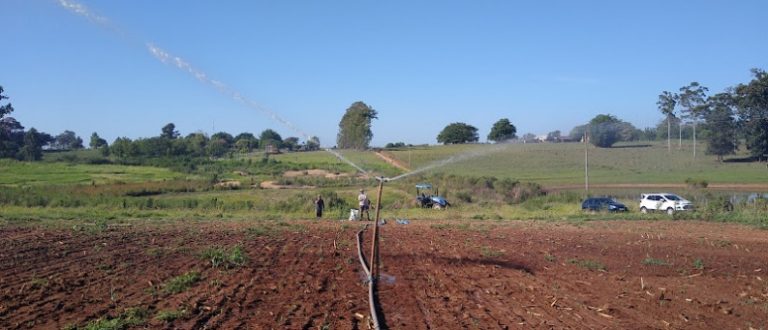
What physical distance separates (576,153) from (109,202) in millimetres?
45323

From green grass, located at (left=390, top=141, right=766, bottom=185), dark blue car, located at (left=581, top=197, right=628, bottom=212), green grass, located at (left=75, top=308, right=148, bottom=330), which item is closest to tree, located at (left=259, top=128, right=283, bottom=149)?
green grass, located at (left=390, top=141, right=766, bottom=185)

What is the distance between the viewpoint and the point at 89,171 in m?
67.9

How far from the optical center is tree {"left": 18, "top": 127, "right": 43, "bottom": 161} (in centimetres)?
8294

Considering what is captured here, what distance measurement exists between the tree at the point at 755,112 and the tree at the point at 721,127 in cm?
200

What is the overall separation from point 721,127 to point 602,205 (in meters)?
30.8

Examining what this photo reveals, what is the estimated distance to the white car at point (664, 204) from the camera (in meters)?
35.2

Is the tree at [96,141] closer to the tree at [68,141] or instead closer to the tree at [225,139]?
the tree at [68,141]

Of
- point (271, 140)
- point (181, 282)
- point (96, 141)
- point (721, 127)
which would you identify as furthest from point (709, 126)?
point (96, 141)

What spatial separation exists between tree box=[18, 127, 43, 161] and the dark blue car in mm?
71243

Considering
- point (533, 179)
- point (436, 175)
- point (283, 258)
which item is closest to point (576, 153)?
point (533, 179)

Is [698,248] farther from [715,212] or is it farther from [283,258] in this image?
[715,212]

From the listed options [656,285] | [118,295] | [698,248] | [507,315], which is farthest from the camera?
[698,248]

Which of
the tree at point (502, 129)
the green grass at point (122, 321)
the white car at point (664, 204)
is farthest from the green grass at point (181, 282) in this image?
the tree at point (502, 129)

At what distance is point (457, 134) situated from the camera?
255 feet
